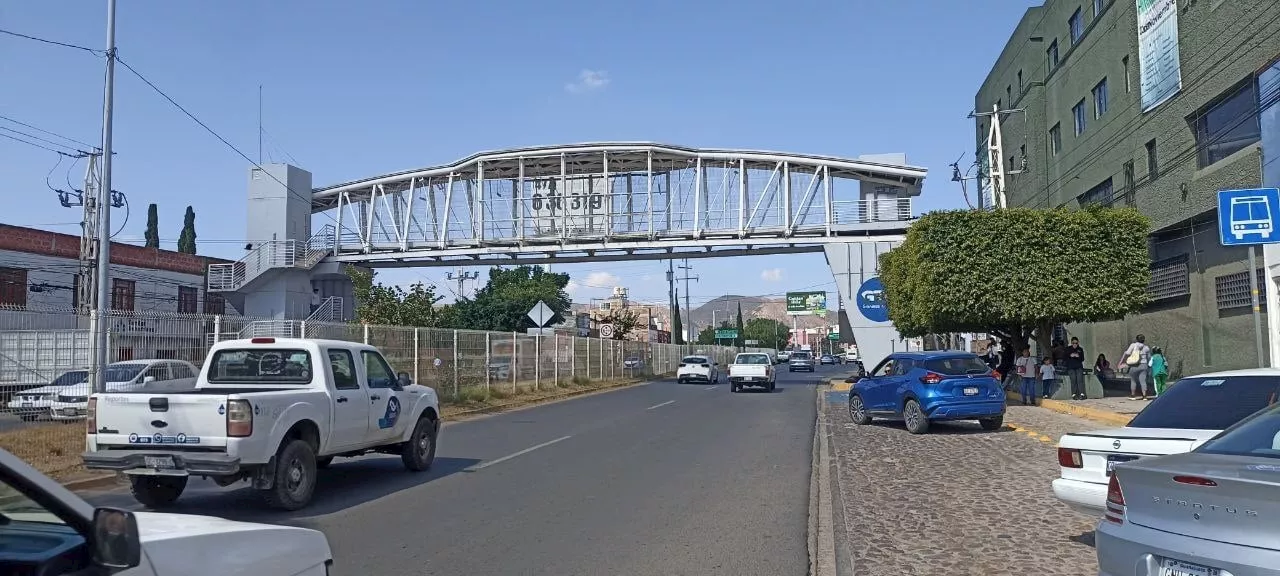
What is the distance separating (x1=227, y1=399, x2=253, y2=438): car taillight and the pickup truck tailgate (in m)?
0.05

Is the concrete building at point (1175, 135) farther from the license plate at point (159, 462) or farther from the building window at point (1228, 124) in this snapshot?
the license plate at point (159, 462)

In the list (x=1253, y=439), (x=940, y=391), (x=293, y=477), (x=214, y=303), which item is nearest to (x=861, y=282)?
(x=940, y=391)

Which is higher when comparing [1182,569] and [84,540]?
[84,540]

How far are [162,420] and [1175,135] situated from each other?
2581 cm

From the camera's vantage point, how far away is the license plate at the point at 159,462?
9109 millimetres

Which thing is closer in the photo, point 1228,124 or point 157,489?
point 157,489

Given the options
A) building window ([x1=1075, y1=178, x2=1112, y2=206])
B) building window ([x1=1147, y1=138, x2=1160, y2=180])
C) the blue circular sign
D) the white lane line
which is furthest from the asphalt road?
building window ([x1=1075, y1=178, x2=1112, y2=206])

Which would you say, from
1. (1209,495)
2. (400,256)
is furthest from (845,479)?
(400,256)

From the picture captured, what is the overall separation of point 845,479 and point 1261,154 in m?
15.5

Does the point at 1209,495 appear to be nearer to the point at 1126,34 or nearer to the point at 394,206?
the point at 1126,34

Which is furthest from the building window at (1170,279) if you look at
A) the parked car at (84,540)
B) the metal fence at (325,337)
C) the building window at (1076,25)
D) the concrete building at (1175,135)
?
the parked car at (84,540)

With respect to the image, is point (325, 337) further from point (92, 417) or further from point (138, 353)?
point (92, 417)

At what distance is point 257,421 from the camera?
9.21 metres

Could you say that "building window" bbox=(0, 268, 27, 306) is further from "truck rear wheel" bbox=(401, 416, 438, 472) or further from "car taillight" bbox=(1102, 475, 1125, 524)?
"car taillight" bbox=(1102, 475, 1125, 524)
